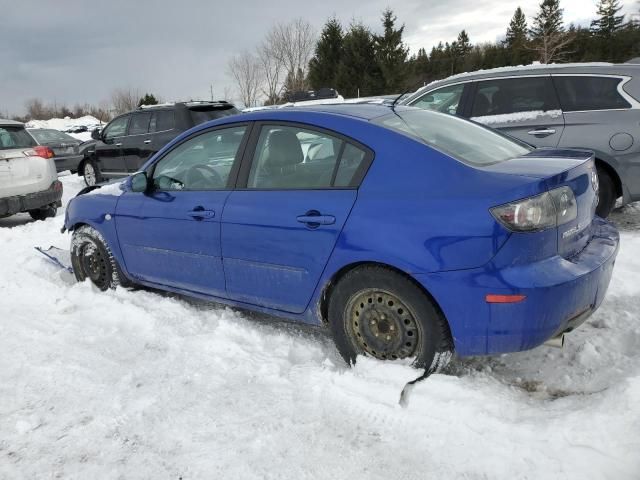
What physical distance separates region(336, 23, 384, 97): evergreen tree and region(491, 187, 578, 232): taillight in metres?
33.1

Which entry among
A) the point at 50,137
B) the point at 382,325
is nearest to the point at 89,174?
the point at 50,137

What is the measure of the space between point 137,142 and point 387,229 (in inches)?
374

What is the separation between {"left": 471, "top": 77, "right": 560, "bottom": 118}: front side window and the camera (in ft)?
19.4

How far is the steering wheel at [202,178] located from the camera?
360 cm

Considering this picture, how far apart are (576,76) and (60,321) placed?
5.73 m

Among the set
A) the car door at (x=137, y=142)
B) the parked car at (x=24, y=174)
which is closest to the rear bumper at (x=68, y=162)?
the car door at (x=137, y=142)

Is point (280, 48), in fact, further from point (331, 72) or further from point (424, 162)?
point (424, 162)

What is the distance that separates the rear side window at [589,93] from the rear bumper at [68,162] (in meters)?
12.6

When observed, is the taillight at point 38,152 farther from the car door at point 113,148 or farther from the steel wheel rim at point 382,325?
the steel wheel rim at point 382,325

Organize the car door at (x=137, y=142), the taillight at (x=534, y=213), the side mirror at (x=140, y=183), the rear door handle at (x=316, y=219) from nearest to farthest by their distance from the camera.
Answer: the taillight at (x=534, y=213) < the rear door handle at (x=316, y=219) < the side mirror at (x=140, y=183) < the car door at (x=137, y=142)

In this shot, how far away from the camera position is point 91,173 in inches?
503

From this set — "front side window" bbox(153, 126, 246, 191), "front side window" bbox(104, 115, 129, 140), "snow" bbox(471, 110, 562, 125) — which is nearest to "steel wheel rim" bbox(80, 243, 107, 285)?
"front side window" bbox(153, 126, 246, 191)

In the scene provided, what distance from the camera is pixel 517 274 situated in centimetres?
240

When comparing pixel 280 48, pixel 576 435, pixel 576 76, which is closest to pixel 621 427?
pixel 576 435
